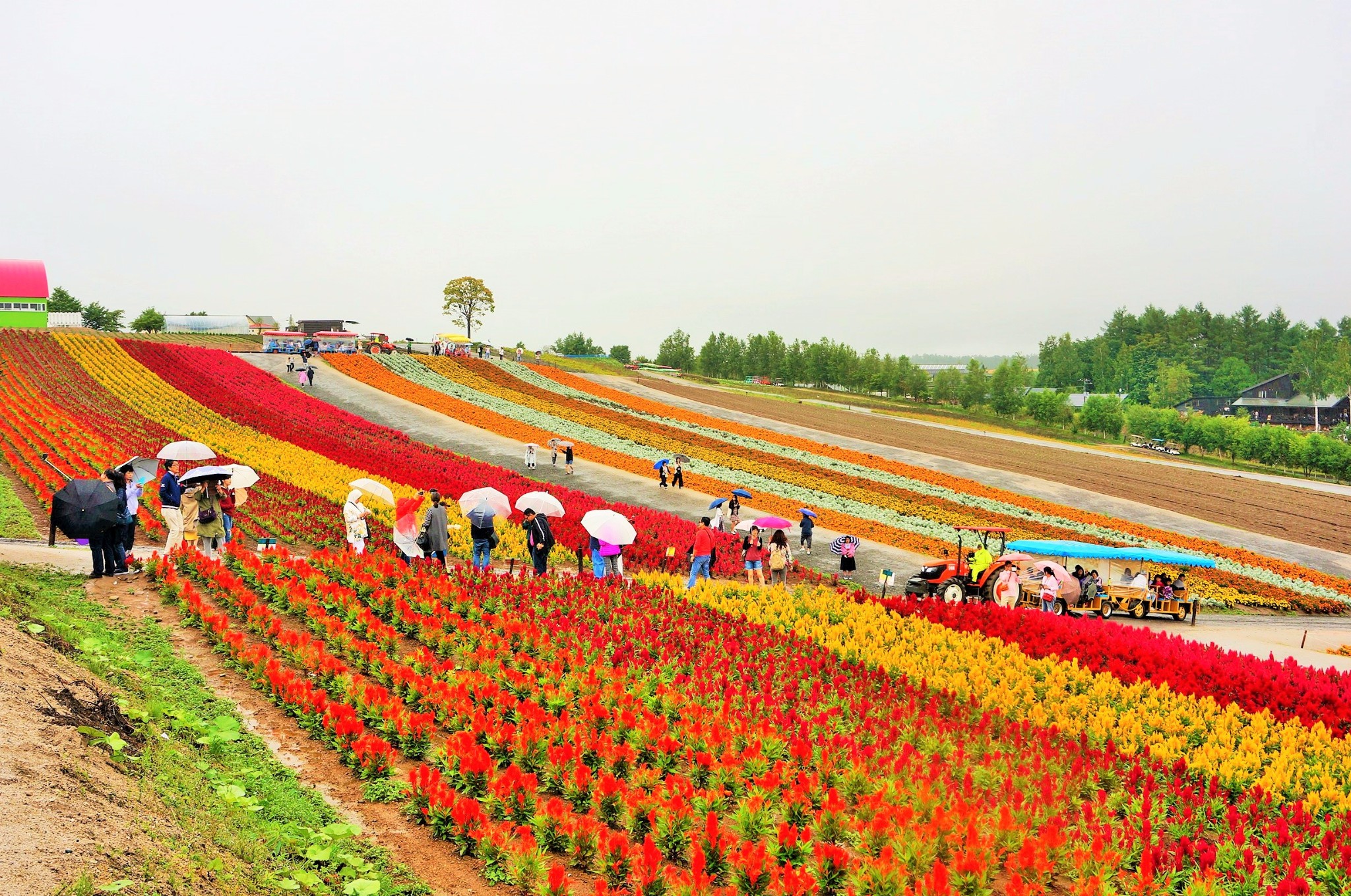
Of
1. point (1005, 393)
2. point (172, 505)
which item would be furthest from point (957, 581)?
point (1005, 393)

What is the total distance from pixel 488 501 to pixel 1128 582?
16038mm

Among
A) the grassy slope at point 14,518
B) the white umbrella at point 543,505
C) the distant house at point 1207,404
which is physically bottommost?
the grassy slope at point 14,518

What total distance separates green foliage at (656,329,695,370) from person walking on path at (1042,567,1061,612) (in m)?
136

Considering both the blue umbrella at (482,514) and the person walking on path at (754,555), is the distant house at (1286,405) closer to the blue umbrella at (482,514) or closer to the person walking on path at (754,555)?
the person walking on path at (754,555)

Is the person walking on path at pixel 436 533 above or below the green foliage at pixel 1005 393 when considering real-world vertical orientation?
below

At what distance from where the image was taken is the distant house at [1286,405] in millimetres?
113562

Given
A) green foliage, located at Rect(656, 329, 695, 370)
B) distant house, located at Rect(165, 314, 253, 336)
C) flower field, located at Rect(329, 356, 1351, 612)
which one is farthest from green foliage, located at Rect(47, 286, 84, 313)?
green foliage, located at Rect(656, 329, 695, 370)

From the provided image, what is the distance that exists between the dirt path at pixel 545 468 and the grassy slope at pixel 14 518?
16.2m

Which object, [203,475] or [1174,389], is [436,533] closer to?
[203,475]

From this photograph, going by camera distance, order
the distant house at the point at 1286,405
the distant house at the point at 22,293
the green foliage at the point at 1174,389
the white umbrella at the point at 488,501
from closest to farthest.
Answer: the white umbrella at the point at 488,501
the distant house at the point at 22,293
the distant house at the point at 1286,405
the green foliage at the point at 1174,389

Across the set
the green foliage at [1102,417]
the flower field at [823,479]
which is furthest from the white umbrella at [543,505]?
the green foliage at [1102,417]

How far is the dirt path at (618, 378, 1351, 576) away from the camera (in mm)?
38312

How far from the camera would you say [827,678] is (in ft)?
39.7

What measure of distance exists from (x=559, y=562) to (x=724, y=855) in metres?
13.4
